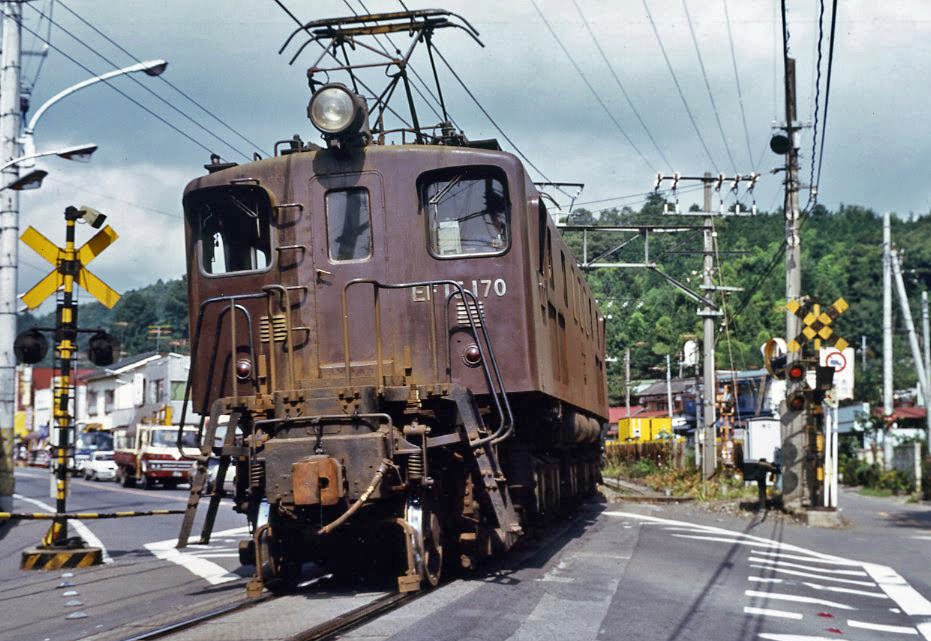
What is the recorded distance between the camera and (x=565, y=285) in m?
12.5

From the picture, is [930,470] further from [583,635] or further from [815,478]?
[583,635]

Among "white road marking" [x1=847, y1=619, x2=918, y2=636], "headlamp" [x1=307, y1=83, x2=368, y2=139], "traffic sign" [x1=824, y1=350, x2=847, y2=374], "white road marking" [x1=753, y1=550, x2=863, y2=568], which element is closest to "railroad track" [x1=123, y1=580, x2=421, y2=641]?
"white road marking" [x1=847, y1=619, x2=918, y2=636]

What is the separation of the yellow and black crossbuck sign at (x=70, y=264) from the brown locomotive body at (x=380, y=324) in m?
3.50

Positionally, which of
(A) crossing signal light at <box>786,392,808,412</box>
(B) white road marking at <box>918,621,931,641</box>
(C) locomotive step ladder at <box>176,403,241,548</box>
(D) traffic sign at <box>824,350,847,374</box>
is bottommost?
(B) white road marking at <box>918,621,931,641</box>

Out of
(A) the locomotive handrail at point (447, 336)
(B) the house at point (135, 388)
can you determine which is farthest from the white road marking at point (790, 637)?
(B) the house at point (135, 388)

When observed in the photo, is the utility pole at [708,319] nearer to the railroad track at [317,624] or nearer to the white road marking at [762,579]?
the white road marking at [762,579]

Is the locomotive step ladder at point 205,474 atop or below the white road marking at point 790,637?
atop

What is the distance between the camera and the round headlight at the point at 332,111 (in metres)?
9.18

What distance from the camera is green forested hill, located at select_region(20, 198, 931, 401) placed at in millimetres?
35750

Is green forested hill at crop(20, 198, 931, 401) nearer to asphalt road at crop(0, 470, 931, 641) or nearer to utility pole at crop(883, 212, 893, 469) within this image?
utility pole at crop(883, 212, 893, 469)

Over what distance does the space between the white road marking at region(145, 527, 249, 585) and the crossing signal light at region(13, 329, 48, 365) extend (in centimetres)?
288

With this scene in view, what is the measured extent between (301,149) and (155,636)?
15.3 feet

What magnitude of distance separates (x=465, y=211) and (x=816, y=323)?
1009cm

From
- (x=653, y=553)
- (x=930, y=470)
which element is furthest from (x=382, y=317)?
(x=930, y=470)
